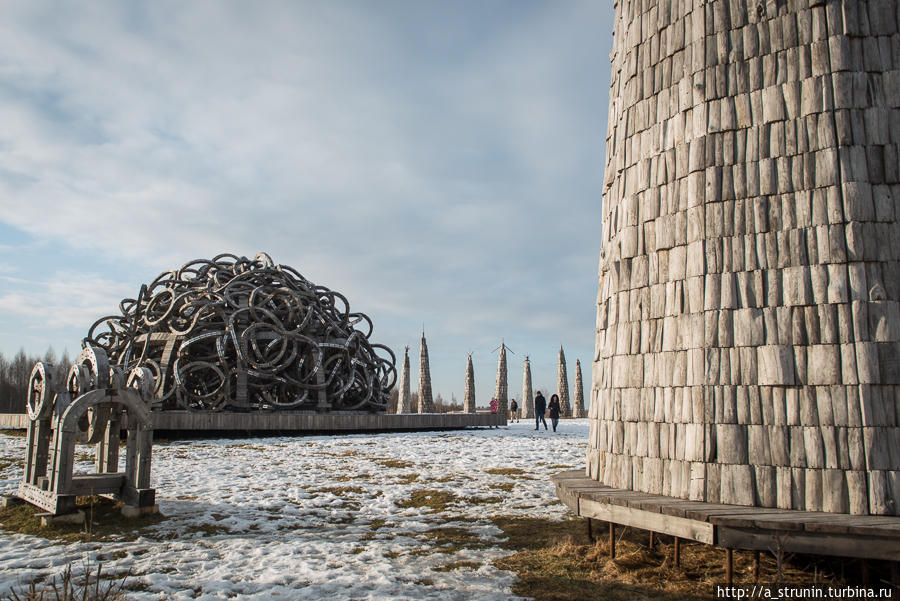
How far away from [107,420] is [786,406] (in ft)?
25.7

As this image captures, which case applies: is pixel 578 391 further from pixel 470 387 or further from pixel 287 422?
pixel 287 422

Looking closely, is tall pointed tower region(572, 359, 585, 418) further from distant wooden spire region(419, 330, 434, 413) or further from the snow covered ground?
the snow covered ground

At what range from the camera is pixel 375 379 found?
22094mm

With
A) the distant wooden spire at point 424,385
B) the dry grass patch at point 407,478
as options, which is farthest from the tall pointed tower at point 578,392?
the dry grass patch at point 407,478

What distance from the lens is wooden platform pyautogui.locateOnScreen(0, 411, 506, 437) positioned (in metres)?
16.7

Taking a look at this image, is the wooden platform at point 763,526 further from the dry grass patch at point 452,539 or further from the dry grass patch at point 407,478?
the dry grass patch at point 407,478

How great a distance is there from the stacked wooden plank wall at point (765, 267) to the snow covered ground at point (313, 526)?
7.04ft

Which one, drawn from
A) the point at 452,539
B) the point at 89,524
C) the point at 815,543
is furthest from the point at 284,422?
the point at 815,543

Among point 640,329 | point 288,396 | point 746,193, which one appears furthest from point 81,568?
point 288,396

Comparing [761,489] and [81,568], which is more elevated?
[761,489]

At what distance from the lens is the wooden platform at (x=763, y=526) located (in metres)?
4.26

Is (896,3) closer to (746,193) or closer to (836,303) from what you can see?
(746,193)

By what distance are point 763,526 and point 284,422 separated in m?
15.2

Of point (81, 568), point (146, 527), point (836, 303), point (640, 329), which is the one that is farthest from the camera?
point (146, 527)
